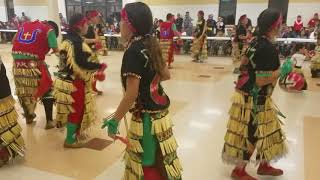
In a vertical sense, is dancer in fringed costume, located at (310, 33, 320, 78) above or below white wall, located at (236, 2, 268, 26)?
below

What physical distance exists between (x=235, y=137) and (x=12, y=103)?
6.81 ft

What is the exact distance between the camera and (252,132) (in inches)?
111

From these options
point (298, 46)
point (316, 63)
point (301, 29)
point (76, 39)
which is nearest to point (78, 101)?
point (76, 39)

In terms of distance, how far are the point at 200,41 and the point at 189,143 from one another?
6.29 m

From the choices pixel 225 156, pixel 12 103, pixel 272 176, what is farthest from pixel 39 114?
pixel 272 176

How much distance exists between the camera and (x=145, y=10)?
191 cm

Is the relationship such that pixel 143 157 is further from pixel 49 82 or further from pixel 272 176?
pixel 49 82

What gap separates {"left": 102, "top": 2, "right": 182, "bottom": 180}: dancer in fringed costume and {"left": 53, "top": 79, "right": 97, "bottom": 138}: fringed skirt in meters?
1.62

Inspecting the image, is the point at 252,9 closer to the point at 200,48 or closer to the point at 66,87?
the point at 200,48

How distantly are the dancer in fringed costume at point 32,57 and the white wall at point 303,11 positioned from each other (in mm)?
10692

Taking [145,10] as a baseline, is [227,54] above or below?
below

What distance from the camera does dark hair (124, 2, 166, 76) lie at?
1907 mm

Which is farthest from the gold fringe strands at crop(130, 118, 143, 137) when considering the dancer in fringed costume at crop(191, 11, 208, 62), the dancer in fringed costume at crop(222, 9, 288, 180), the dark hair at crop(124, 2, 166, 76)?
the dancer in fringed costume at crop(191, 11, 208, 62)

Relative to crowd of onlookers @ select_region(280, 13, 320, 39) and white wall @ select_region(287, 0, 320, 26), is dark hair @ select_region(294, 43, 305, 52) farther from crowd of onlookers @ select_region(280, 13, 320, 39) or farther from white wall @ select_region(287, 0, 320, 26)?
white wall @ select_region(287, 0, 320, 26)
